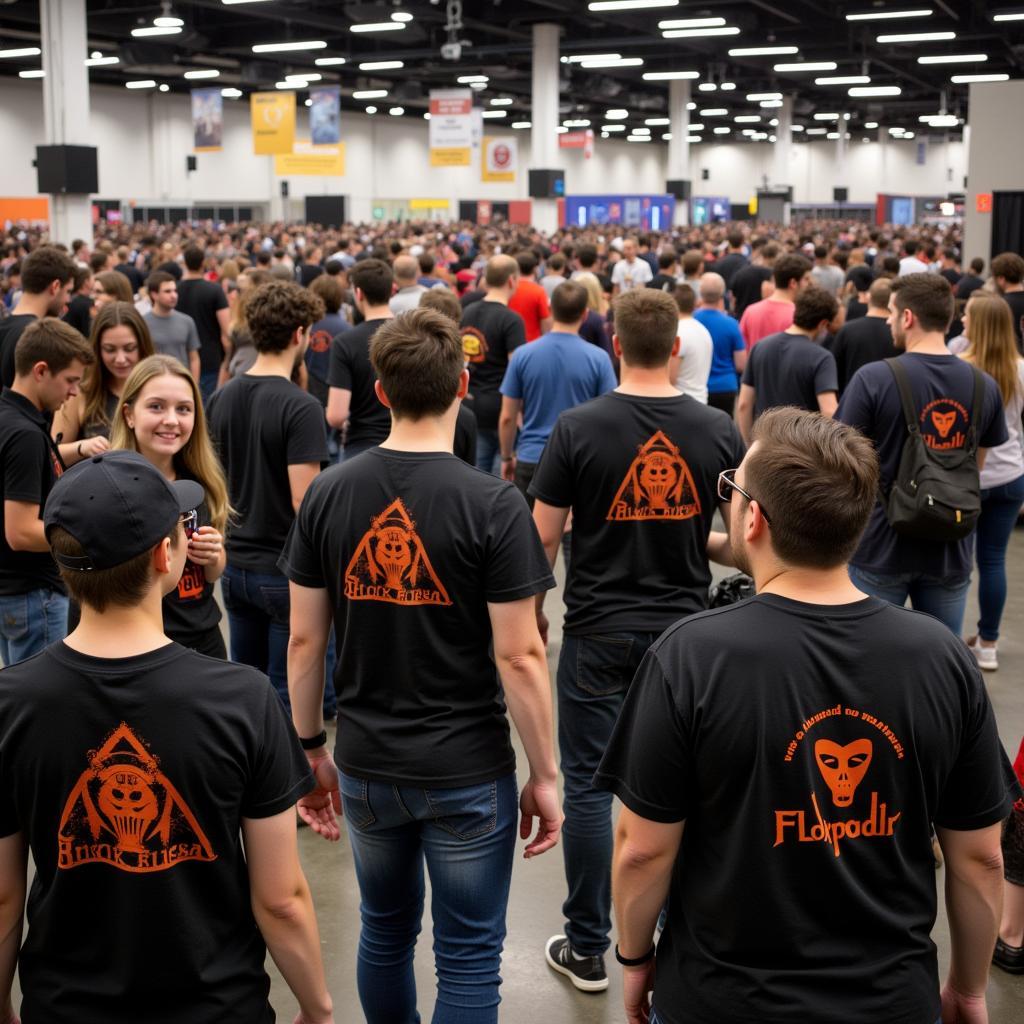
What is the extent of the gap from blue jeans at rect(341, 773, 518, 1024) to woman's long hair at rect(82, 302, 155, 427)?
2420mm

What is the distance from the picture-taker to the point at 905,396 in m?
4.01

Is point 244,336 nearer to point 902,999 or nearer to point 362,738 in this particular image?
point 362,738

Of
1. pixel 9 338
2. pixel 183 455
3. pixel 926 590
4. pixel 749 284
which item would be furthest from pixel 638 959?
pixel 749 284

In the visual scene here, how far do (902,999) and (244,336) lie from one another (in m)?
5.61

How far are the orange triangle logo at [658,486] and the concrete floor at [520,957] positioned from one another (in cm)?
130

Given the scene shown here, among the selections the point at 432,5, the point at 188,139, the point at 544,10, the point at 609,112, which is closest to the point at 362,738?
the point at 432,5

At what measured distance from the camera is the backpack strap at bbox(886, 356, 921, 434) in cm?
401

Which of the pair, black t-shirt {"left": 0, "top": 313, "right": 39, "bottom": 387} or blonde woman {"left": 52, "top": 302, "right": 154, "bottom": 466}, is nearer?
blonde woman {"left": 52, "top": 302, "right": 154, "bottom": 466}

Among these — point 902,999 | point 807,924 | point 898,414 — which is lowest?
point 902,999

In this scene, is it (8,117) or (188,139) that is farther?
(188,139)

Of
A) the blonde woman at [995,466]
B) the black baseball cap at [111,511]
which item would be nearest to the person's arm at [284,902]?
the black baseball cap at [111,511]

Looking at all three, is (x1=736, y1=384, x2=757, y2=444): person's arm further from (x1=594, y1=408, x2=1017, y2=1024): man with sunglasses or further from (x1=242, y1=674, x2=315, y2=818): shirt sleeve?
(x1=242, y1=674, x2=315, y2=818): shirt sleeve

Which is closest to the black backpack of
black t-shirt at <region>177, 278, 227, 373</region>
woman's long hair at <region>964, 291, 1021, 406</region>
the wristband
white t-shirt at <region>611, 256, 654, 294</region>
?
woman's long hair at <region>964, 291, 1021, 406</region>

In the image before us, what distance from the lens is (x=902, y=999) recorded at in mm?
1730
